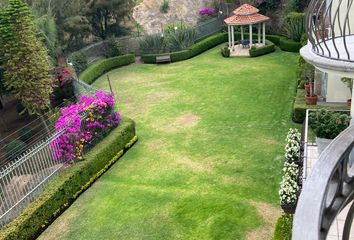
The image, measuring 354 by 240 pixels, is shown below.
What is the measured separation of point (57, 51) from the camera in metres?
24.5

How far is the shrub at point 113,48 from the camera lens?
1173 inches

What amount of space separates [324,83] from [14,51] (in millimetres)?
13536

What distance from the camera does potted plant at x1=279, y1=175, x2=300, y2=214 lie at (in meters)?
9.62

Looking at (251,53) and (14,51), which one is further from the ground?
(14,51)

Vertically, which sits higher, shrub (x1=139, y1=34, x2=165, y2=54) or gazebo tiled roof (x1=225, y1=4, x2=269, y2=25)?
gazebo tiled roof (x1=225, y1=4, x2=269, y2=25)

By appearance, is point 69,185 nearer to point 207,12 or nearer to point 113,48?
point 113,48

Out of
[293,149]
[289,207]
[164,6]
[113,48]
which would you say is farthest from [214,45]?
[289,207]

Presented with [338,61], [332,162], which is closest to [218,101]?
[338,61]

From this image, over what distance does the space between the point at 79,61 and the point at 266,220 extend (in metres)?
19.5

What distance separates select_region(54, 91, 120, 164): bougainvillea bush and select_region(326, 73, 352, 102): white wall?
8740 millimetres

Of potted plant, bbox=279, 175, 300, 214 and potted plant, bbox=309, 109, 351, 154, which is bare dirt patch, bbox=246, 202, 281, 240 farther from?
potted plant, bbox=309, 109, 351, 154

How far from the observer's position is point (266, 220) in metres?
10.7

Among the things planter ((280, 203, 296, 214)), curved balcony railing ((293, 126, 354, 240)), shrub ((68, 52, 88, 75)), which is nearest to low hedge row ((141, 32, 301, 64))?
shrub ((68, 52, 88, 75))

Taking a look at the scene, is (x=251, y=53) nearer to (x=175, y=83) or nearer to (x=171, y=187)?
(x=175, y=83)
